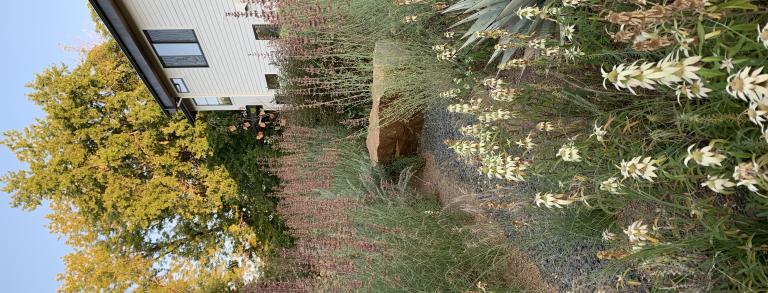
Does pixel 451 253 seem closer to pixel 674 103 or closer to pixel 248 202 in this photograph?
pixel 674 103

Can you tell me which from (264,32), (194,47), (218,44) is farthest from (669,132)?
(194,47)

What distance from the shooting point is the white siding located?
362 inches

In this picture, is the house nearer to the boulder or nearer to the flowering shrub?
the boulder

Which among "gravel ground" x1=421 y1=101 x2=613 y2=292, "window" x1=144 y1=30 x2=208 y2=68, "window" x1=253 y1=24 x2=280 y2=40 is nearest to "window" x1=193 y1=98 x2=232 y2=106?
"window" x1=144 y1=30 x2=208 y2=68

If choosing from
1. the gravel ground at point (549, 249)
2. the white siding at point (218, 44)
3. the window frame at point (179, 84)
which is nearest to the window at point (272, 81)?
the white siding at point (218, 44)

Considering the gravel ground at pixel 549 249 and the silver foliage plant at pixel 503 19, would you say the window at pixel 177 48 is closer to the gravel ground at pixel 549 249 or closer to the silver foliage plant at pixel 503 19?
the gravel ground at pixel 549 249

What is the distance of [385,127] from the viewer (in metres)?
6.89

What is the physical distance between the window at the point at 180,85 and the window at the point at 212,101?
85 cm

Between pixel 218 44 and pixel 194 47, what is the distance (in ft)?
1.56

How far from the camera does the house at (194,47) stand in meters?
9.12

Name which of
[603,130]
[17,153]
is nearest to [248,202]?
[17,153]

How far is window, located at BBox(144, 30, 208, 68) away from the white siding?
0.13m

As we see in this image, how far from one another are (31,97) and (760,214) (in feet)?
46.0

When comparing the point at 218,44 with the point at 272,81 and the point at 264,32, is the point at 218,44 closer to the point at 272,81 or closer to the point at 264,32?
the point at 264,32
